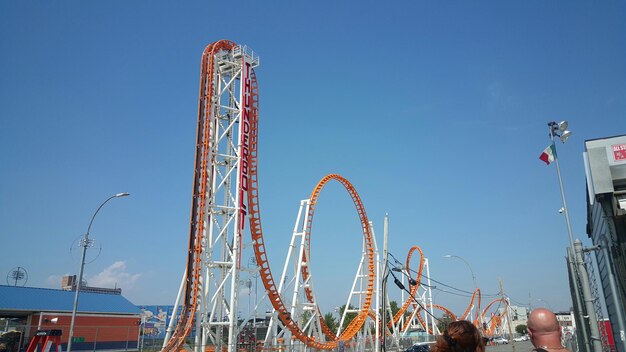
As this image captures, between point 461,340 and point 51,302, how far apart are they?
40.3m

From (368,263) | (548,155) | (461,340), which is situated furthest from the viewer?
(368,263)

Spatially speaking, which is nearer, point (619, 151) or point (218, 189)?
point (619, 151)

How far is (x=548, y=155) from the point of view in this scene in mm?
14539

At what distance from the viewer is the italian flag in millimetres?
14155

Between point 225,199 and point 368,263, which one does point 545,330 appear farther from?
point 368,263

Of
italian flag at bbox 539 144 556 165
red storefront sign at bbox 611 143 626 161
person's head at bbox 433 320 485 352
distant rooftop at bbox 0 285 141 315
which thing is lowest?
person's head at bbox 433 320 485 352

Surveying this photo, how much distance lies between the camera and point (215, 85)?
2489cm

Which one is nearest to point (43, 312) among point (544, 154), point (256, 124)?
point (256, 124)

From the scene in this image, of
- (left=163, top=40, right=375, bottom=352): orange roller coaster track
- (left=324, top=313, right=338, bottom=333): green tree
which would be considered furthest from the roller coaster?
(left=324, top=313, right=338, bottom=333): green tree

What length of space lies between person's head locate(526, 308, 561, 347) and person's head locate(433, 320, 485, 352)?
1.58 ft

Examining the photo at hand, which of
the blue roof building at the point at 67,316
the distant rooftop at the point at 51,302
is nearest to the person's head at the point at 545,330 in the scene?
the blue roof building at the point at 67,316

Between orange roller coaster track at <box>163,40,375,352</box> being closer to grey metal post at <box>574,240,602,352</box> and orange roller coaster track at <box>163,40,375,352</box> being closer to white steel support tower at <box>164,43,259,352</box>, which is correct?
white steel support tower at <box>164,43,259,352</box>

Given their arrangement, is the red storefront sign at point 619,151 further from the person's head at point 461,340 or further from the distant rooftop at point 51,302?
the distant rooftop at point 51,302


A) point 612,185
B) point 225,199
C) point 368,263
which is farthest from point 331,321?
point 612,185
